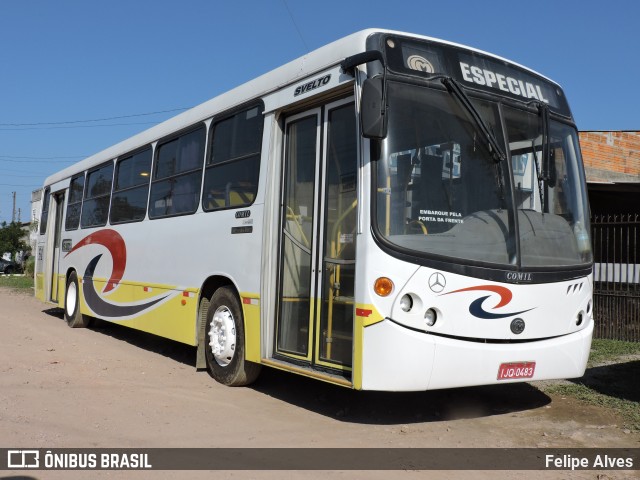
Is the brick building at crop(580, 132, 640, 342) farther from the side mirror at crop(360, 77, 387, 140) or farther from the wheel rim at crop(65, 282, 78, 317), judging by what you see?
the wheel rim at crop(65, 282, 78, 317)

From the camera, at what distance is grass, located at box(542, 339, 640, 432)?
681cm

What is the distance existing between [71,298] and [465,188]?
1005 cm

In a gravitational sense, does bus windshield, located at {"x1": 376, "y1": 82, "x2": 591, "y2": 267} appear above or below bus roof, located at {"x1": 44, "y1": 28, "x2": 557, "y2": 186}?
below

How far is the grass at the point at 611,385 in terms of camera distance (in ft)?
22.3

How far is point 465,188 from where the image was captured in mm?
5785

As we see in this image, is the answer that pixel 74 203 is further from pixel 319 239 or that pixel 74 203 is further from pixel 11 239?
pixel 11 239

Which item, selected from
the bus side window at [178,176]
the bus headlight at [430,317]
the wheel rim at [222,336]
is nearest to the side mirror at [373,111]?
the bus headlight at [430,317]

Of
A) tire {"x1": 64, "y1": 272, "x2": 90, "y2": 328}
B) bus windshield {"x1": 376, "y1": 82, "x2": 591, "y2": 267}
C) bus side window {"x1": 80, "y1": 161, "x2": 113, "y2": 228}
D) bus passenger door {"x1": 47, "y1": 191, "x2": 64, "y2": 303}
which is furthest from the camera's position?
bus passenger door {"x1": 47, "y1": 191, "x2": 64, "y2": 303}

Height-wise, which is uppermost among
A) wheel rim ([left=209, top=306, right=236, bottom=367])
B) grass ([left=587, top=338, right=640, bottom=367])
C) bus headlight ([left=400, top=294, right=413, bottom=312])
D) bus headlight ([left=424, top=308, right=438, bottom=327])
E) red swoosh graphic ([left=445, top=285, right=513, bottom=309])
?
red swoosh graphic ([left=445, top=285, right=513, bottom=309])

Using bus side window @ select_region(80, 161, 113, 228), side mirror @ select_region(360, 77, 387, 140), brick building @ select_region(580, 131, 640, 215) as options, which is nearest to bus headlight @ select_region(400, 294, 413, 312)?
side mirror @ select_region(360, 77, 387, 140)

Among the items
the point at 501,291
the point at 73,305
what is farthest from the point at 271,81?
the point at 73,305

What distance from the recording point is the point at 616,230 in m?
11.2

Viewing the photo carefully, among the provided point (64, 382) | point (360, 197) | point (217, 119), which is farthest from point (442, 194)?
point (64, 382)

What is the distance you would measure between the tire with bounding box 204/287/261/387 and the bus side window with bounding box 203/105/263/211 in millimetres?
1090
